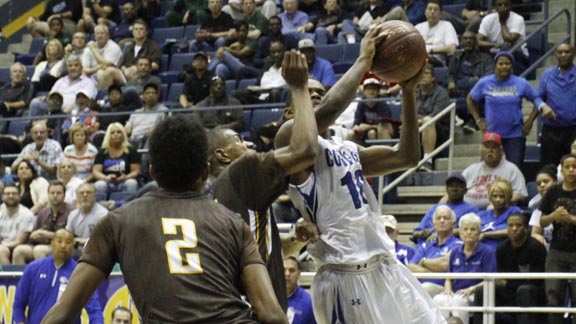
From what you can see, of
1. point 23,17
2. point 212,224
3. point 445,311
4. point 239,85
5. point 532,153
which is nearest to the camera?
point 212,224

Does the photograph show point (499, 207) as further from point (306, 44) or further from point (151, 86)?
point (151, 86)

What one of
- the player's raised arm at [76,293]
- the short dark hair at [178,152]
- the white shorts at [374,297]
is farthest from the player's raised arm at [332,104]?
the player's raised arm at [76,293]

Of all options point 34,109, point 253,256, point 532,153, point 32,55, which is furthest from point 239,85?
point 253,256

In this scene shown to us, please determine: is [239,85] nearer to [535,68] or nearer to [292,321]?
[535,68]

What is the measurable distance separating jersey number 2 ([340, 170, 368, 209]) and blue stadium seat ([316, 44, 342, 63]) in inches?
350

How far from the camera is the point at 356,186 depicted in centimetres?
571

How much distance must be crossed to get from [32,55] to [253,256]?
15.2m

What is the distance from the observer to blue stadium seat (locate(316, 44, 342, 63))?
1460 centimetres

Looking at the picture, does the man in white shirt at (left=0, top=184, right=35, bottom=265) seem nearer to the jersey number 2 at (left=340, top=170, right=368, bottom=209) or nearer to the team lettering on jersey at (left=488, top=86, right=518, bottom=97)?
the team lettering on jersey at (left=488, top=86, right=518, bottom=97)

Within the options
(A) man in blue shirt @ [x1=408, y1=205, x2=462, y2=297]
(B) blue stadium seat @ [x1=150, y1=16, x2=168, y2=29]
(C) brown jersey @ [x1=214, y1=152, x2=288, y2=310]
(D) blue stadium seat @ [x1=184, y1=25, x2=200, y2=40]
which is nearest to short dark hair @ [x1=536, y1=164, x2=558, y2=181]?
(A) man in blue shirt @ [x1=408, y1=205, x2=462, y2=297]

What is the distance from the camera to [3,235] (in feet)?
41.6

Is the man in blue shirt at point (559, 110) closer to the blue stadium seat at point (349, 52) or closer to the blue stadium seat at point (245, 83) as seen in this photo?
the blue stadium seat at point (349, 52)

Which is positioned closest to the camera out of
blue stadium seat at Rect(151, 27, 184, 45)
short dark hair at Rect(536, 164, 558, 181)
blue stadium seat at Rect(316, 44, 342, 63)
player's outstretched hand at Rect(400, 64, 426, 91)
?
player's outstretched hand at Rect(400, 64, 426, 91)

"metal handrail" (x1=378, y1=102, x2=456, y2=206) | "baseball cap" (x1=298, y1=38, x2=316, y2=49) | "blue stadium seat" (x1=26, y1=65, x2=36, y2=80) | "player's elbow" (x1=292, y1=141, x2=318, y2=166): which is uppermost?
"player's elbow" (x1=292, y1=141, x2=318, y2=166)
